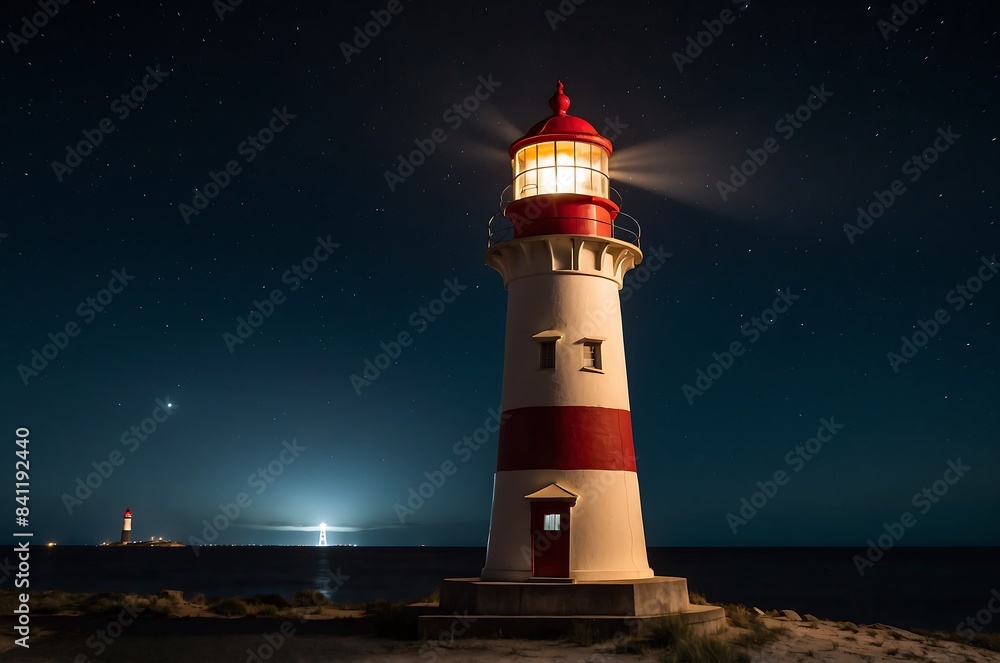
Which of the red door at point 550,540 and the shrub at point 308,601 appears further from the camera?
the shrub at point 308,601

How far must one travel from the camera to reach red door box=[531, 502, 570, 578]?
14.7m

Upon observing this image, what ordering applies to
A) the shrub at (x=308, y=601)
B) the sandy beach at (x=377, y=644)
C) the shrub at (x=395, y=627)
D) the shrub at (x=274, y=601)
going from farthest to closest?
the shrub at (x=308, y=601) → the shrub at (x=274, y=601) → the shrub at (x=395, y=627) → the sandy beach at (x=377, y=644)

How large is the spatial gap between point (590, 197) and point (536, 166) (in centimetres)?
120

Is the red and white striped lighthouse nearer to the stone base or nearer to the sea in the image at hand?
the stone base

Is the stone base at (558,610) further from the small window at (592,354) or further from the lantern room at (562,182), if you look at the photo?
the lantern room at (562,182)

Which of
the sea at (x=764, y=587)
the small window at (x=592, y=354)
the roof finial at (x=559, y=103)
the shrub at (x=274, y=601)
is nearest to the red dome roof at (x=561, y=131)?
the roof finial at (x=559, y=103)

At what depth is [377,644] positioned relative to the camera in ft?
45.6

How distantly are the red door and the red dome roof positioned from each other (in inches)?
263

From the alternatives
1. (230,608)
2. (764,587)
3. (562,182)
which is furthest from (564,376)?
(764,587)

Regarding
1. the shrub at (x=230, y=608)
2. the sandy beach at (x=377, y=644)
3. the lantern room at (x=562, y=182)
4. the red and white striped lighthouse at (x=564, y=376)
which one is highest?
the lantern room at (x=562, y=182)

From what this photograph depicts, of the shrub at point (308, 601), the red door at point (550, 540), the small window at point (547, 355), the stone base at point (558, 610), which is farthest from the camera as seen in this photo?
the shrub at point (308, 601)

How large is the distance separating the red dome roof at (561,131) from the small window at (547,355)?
12.6 feet

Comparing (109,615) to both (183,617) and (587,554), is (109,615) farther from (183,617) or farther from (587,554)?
(587,554)

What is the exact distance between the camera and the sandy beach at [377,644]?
12719 mm
